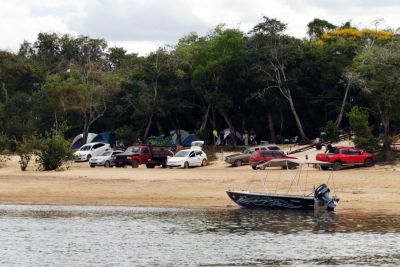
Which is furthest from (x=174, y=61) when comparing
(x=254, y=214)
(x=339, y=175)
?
(x=254, y=214)

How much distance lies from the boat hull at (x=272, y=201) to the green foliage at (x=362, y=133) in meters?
17.7

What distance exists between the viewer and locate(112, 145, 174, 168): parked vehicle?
59.6 metres

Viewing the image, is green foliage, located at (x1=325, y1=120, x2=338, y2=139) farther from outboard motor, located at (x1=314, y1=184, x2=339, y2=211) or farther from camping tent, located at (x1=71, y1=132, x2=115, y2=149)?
outboard motor, located at (x1=314, y1=184, x2=339, y2=211)

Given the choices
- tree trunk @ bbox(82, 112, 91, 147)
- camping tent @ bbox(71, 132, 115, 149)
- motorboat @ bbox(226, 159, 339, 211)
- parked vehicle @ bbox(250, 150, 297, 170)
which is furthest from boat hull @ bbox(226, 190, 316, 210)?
camping tent @ bbox(71, 132, 115, 149)

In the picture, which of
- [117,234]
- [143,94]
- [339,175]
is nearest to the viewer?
[117,234]

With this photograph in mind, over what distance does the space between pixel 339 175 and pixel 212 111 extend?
29847 mm

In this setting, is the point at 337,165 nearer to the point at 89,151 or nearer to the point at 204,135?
the point at 204,135

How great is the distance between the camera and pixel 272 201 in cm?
3862

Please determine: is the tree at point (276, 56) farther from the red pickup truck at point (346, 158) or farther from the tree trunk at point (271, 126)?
the red pickup truck at point (346, 158)

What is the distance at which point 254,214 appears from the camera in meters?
38.2

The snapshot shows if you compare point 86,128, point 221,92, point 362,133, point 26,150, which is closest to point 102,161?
point 26,150

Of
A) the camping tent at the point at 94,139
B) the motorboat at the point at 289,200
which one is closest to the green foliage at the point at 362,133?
the motorboat at the point at 289,200

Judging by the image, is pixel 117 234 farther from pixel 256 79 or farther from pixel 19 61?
pixel 19 61

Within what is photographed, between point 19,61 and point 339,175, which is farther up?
point 19,61
